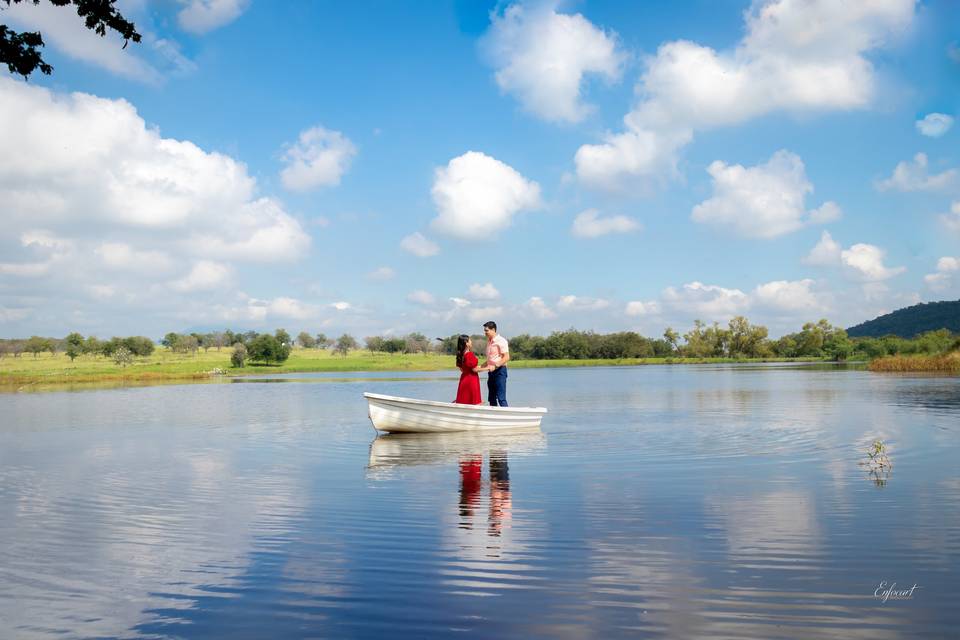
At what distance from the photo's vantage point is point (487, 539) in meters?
7.72

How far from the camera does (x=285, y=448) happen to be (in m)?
16.5

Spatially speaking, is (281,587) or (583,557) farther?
(583,557)

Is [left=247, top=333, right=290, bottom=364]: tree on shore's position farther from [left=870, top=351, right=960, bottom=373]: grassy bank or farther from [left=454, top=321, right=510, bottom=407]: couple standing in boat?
[left=454, top=321, right=510, bottom=407]: couple standing in boat

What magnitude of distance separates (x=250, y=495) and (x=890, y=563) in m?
8.31

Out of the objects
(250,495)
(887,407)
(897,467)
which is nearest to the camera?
(250,495)

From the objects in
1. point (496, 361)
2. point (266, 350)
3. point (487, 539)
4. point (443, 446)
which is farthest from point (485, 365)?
point (266, 350)

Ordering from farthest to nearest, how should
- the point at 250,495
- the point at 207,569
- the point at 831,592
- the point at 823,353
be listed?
the point at 823,353
the point at 250,495
the point at 207,569
the point at 831,592

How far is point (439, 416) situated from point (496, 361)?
2.09m

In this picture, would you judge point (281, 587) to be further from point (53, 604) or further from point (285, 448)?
point (285, 448)

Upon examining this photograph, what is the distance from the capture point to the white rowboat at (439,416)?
18531mm

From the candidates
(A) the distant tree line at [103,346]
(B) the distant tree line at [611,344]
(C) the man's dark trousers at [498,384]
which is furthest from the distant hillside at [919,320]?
(C) the man's dark trousers at [498,384]

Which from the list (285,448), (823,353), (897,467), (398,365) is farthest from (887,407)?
(823,353)

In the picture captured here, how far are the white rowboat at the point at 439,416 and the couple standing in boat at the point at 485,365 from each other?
A: 0.52 m

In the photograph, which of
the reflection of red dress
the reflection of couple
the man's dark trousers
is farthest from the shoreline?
the reflection of couple
